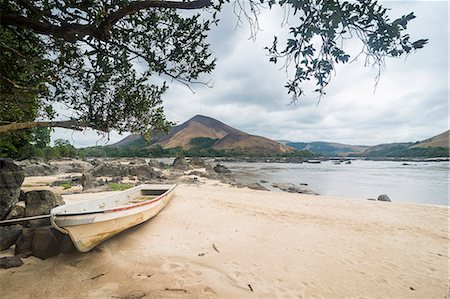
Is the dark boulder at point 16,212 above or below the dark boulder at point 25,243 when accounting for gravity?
above

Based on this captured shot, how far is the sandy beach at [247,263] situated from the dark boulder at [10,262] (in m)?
0.12

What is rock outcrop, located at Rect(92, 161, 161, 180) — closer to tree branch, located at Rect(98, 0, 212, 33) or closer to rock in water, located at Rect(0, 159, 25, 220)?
rock in water, located at Rect(0, 159, 25, 220)

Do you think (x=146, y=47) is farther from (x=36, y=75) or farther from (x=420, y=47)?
(x=420, y=47)

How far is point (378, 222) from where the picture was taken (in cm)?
966

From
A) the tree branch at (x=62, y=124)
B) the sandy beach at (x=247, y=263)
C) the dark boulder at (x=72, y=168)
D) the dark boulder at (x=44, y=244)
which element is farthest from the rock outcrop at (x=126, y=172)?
the dark boulder at (x=44, y=244)

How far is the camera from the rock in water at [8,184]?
6.74m

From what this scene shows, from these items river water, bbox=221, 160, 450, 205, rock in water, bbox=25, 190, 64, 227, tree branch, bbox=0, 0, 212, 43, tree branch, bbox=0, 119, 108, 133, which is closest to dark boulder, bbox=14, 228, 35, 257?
rock in water, bbox=25, 190, 64, 227

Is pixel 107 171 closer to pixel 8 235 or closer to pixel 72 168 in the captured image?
pixel 72 168

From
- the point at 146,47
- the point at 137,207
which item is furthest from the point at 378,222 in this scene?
the point at 146,47

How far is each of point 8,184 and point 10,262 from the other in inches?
118

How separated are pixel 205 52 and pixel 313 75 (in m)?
3.33

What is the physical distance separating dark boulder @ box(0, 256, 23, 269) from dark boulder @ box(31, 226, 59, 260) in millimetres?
356

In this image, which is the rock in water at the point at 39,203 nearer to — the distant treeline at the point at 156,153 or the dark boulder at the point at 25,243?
the dark boulder at the point at 25,243

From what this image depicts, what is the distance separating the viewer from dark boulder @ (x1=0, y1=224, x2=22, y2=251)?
554 centimetres
